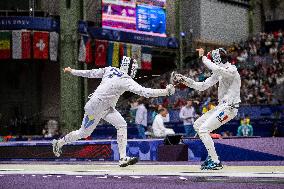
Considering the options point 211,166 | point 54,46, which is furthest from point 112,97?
point 54,46

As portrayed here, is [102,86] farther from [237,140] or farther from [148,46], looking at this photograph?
[148,46]

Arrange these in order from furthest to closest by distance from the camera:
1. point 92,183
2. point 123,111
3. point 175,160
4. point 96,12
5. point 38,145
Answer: point 96,12 < point 123,111 < point 38,145 < point 175,160 < point 92,183

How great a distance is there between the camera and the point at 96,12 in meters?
30.2

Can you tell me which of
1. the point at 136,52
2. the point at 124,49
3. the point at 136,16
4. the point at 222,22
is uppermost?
the point at 136,16

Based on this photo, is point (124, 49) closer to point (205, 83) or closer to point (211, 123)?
point (205, 83)

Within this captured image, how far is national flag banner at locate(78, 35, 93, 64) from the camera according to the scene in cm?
2275

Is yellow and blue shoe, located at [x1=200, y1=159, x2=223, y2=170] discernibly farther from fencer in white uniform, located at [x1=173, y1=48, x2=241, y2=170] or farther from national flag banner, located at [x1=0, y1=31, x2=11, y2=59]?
national flag banner, located at [x1=0, y1=31, x2=11, y2=59]

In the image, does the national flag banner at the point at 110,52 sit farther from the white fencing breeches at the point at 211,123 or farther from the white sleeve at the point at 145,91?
the white fencing breeches at the point at 211,123

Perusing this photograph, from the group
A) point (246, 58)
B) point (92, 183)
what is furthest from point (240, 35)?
point (92, 183)

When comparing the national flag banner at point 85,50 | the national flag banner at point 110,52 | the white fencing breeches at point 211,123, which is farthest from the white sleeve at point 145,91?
the national flag banner at point 110,52

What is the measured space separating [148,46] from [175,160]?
1809 centimetres

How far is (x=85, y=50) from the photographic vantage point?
22.9 meters

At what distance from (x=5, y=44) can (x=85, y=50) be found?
15.3 ft

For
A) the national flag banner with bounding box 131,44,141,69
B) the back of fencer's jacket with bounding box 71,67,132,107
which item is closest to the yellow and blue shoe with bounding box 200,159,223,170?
the back of fencer's jacket with bounding box 71,67,132,107
